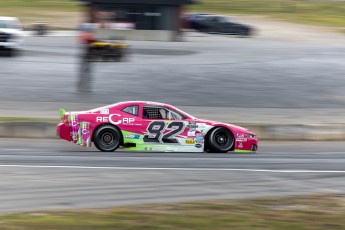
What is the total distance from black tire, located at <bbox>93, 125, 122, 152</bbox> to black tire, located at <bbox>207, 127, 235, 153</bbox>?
194cm

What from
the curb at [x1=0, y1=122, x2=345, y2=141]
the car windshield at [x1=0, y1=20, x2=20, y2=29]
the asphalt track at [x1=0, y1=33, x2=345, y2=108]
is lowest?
the curb at [x1=0, y1=122, x2=345, y2=141]

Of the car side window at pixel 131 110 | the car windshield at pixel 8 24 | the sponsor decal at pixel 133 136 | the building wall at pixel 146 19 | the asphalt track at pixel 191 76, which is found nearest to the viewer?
the sponsor decal at pixel 133 136

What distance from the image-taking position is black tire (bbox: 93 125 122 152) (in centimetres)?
1603

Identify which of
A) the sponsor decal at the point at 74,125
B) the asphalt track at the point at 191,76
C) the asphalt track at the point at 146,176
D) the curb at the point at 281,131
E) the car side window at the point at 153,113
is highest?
the asphalt track at the point at 191,76

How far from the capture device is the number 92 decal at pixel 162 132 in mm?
16281

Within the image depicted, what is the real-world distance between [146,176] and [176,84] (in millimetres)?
15851

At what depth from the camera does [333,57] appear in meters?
37.2

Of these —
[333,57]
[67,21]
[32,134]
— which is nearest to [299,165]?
[32,134]

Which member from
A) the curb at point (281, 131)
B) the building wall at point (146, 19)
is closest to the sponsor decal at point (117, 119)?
the curb at point (281, 131)

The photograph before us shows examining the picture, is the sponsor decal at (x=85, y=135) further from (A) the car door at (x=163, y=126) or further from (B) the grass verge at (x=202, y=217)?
(B) the grass verge at (x=202, y=217)

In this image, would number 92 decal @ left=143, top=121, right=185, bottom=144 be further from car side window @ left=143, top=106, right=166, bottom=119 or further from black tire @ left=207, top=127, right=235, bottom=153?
black tire @ left=207, top=127, right=235, bottom=153

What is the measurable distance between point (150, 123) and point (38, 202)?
19.5ft

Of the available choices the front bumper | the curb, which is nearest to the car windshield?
the curb

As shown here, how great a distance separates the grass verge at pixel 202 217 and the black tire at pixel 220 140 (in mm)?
5902
